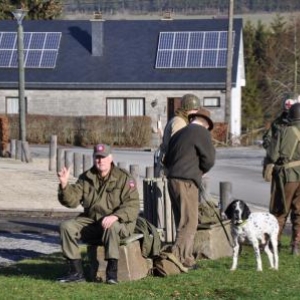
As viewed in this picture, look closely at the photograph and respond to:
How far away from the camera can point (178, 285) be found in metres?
10.2

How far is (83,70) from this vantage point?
52000mm

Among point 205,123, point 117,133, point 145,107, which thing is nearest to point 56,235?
point 205,123

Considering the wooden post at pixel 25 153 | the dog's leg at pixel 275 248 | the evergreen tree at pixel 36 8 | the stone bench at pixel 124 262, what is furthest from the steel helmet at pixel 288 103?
the evergreen tree at pixel 36 8

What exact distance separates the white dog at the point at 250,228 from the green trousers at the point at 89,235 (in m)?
1.26

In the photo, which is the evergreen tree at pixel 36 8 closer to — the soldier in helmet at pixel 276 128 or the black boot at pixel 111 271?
the soldier in helmet at pixel 276 128

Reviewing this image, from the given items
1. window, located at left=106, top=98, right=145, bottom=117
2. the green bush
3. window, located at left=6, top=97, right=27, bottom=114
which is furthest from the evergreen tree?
the green bush

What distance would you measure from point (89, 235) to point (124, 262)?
1.54 ft

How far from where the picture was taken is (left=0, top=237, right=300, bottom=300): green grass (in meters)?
9.62

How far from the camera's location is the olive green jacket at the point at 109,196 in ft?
34.5

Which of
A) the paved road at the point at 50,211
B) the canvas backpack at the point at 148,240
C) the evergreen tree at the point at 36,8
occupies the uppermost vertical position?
the evergreen tree at the point at 36,8

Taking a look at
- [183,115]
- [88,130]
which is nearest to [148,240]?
[183,115]

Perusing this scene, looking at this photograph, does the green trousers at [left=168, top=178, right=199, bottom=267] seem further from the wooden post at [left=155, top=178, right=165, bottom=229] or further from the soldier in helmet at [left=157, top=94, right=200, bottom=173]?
the wooden post at [left=155, top=178, right=165, bottom=229]

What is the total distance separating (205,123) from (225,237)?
1.83 meters

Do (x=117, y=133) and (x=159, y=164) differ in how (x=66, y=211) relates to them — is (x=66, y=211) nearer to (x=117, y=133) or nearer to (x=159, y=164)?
(x=159, y=164)
